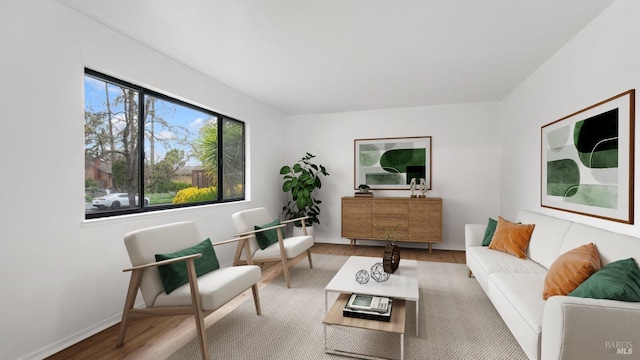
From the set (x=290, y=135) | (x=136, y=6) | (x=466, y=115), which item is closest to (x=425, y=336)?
(x=136, y=6)

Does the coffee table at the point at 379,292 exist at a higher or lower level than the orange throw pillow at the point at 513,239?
lower

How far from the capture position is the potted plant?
5504 millimetres

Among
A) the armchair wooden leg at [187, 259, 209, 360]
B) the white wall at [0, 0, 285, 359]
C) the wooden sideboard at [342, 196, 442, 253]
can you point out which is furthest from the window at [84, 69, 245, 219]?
the wooden sideboard at [342, 196, 442, 253]

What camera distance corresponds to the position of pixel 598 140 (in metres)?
2.49

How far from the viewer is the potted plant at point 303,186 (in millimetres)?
5504

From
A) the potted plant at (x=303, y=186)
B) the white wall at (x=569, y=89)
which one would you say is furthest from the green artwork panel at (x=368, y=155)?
the white wall at (x=569, y=89)

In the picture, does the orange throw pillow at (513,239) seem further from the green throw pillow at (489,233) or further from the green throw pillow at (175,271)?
the green throw pillow at (175,271)

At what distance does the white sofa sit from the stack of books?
812mm

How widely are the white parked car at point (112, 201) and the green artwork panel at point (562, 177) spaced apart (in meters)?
4.29

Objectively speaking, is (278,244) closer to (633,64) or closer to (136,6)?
(136,6)

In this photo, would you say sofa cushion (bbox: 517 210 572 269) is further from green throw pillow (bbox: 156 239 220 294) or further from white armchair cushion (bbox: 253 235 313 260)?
green throw pillow (bbox: 156 239 220 294)

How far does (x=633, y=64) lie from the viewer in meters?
2.09

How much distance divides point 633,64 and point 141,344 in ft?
13.5

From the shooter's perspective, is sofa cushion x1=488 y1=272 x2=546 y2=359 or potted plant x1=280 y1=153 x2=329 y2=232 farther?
potted plant x1=280 y1=153 x2=329 y2=232
